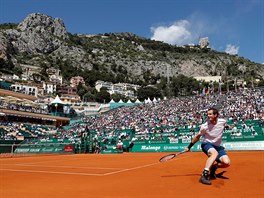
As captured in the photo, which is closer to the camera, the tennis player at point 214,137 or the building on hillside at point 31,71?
the tennis player at point 214,137

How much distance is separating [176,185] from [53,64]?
179m

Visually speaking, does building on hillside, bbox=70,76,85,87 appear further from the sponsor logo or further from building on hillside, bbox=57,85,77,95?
the sponsor logo

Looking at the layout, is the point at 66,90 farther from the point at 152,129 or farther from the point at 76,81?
the point at 152,129

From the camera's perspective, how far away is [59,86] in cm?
15875

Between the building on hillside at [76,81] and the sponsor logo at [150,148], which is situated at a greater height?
the building on hillside at [76,81]

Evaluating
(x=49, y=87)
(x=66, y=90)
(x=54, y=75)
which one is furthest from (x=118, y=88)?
(x=49, y=87)

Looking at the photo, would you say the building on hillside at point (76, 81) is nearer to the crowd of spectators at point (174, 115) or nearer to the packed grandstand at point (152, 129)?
the packed grandstand at point (152, 129)

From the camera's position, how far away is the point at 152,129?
39.4 metres

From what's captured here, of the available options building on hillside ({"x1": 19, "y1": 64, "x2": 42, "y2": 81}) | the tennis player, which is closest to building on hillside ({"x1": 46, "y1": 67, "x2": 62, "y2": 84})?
building on hillside ({"x1": 19, "y1": 64, "x2": 42, "y2": 81})

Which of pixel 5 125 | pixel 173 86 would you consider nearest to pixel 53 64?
pixel 173 86

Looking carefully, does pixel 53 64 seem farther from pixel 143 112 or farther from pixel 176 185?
pixel 176 185

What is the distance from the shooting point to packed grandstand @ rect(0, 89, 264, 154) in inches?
1155

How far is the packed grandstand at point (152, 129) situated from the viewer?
29328 millimetres

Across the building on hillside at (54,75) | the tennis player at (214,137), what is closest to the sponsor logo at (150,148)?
the tennis player at (214,137)
